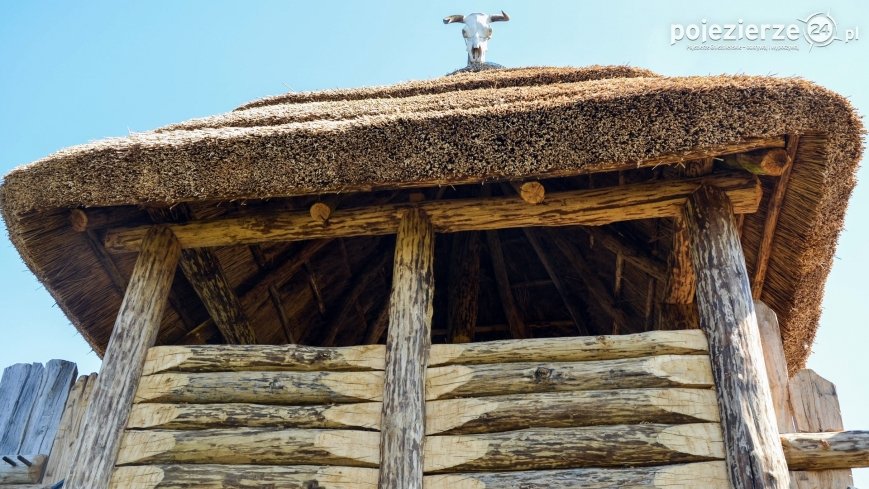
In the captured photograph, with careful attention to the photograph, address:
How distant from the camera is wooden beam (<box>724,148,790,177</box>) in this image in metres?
3.69

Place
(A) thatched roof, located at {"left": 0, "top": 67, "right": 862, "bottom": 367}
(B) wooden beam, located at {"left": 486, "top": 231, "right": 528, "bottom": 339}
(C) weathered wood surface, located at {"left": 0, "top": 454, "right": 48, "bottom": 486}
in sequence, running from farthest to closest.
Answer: (B) wooden beam, located at {"left": 486, "top": 231, "right": 528, "bottom": 339} < (C) weathered wood surface, located at {"left": 0, "top": 454, "right": 48, "bottom": 486} < (A) thatched roof, located at {"left": 0, "top": 67, "right": 862, "bottom": 367}

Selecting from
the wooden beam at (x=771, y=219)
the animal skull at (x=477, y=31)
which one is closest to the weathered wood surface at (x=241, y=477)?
the wooden beam at (x=771, y=219)

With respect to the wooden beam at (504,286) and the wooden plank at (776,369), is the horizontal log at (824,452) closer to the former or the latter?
the wooden plank at (776,369)

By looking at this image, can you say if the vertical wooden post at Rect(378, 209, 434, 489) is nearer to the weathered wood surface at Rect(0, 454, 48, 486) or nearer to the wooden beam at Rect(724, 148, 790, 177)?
the wooden beam at Rect(724, 148, 790, 177)

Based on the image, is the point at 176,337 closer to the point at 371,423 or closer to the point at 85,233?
the point at 85,233

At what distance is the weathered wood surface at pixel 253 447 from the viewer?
3.45 metres

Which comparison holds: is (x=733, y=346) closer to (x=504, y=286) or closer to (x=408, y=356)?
(x=408, y=356)

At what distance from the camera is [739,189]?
3.91 m

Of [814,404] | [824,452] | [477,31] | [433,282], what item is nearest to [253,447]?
[433,282]

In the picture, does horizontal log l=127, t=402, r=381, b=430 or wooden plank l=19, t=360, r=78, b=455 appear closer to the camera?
horizontal log l=127, t=402, r=381, b=430

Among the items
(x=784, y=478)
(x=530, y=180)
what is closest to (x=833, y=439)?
(x=784, y=478)

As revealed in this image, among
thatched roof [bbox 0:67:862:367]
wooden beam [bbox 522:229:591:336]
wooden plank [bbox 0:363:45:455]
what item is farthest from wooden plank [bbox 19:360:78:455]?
wooden beam [bbox 522:229:591:336]

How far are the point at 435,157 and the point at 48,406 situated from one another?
308cm

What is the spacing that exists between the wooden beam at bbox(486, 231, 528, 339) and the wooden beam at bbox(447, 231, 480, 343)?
15 cm
